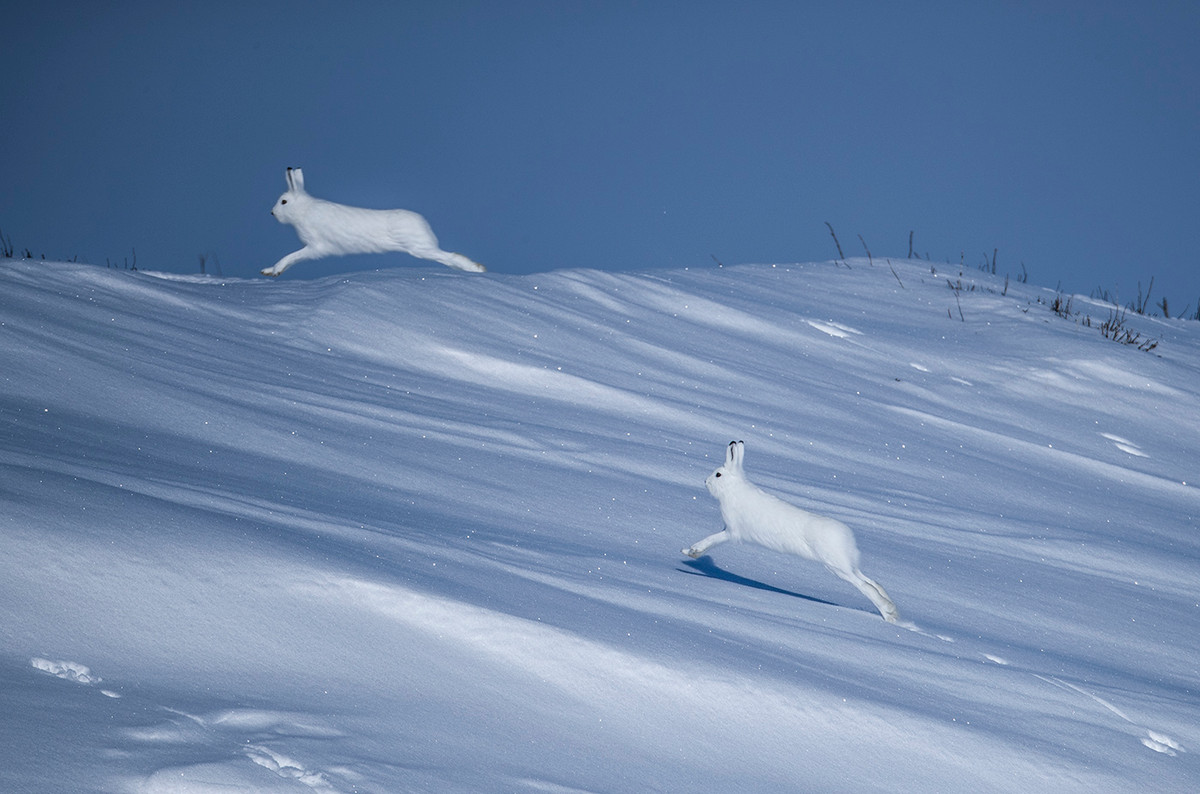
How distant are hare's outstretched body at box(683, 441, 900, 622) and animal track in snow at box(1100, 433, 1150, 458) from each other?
3.34 meters

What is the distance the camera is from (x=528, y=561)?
2447 mm

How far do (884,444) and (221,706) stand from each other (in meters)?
3.56

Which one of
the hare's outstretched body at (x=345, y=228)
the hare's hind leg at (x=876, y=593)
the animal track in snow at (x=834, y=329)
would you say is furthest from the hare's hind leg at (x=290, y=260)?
the hare's hind leg at (x=876, y=593)

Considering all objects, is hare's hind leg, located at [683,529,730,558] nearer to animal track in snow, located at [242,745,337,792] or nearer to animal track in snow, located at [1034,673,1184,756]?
animal track in snow, located at [1034,673,1184,756]

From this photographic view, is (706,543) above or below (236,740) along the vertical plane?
above

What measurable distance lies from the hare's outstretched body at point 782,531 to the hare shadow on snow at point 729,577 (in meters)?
0.04

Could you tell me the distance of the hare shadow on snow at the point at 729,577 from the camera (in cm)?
266

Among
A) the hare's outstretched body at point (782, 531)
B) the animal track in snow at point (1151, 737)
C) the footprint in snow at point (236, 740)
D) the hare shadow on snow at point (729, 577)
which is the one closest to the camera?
the footprint in snow at point (236, 740)

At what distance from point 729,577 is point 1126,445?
3.57 meters

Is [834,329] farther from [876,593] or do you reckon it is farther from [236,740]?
[236,740]

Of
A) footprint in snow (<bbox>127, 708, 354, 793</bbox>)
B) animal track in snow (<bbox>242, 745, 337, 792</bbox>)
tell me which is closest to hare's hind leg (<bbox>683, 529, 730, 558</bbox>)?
footprint in snow (<bbox>127, 708, 354, 793</bbox>)

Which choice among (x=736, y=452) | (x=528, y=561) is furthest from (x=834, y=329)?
(x=528, y=561)

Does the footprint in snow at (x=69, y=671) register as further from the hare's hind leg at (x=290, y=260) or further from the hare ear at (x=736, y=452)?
the hare's hind leg at (x=290, y=260)

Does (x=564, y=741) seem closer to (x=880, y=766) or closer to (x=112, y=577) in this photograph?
(x=880, y=766)
